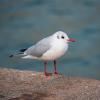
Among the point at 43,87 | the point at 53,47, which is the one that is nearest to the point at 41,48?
the point at 53,47

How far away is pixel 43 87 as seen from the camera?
22.6ft

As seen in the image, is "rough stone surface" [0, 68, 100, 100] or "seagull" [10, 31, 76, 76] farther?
"seagull" [10, 31, 76, 76]

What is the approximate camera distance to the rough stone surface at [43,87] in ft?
21.4

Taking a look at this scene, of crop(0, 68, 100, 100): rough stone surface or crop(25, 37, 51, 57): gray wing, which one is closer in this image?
crop(0, 68, 100, 100): rough stone surface

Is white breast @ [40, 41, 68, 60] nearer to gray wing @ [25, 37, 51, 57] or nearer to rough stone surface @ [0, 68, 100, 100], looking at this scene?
gray wing @ [25, 37, 51, 57]

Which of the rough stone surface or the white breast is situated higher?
the white breast

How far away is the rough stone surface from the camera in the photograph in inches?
256

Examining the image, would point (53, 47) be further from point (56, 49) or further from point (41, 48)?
point (41, 48)

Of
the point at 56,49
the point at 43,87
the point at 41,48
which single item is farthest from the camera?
the point at 41,48

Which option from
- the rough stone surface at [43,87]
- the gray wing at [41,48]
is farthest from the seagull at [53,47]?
the rough stone surface at [43,87]

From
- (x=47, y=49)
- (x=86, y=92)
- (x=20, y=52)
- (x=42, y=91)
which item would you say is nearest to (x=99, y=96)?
(x=86, y=92)

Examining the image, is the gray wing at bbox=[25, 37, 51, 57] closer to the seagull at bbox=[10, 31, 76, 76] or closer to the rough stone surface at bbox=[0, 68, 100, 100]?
the seagull at bbox=[10, 31, 76, 76]

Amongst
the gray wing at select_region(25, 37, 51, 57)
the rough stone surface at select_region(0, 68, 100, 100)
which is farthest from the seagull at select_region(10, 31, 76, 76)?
the rough stone surface at select_region(0, 68, 100, 100)

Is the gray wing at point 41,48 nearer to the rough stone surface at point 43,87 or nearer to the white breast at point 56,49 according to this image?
the white breast at point 56,49
